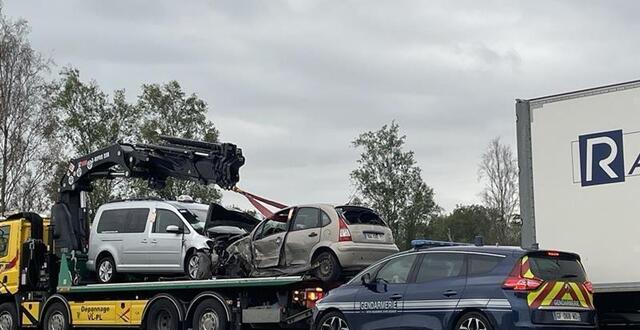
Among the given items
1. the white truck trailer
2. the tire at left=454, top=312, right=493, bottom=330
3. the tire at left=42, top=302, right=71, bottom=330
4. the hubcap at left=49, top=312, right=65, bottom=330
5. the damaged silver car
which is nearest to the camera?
the tire at left=454, top=312, right=493, bottom=330

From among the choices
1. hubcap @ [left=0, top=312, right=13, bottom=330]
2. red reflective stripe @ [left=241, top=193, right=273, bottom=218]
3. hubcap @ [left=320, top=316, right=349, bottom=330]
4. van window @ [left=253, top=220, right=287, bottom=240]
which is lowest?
hubcap @ [left=0, top=312, right=13, bottom=330]

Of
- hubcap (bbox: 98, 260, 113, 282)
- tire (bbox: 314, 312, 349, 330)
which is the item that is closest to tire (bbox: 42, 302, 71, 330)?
hubcap (bbox: 98, 260, 113, 282)

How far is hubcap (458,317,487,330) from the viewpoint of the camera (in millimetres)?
11367

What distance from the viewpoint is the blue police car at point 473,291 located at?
443 inches

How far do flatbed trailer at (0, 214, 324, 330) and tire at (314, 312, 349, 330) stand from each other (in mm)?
1045

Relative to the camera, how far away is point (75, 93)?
3491 cm

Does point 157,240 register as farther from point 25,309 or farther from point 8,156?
point 8,156

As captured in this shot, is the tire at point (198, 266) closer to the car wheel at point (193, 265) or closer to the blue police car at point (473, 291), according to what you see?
the car wheel at point (193, 265)

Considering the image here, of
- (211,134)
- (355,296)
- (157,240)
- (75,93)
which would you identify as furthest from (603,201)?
(75,93)

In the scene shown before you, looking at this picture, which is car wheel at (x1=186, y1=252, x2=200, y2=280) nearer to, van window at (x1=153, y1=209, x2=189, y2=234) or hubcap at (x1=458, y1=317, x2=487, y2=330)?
van window at (x1=153, y1=209, x2=189, y2=234)

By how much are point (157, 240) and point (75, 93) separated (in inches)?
747

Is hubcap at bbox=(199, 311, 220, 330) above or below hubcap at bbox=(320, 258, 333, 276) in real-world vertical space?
below

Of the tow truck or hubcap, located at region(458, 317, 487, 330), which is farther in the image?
the tow truck

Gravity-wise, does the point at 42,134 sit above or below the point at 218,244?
above
